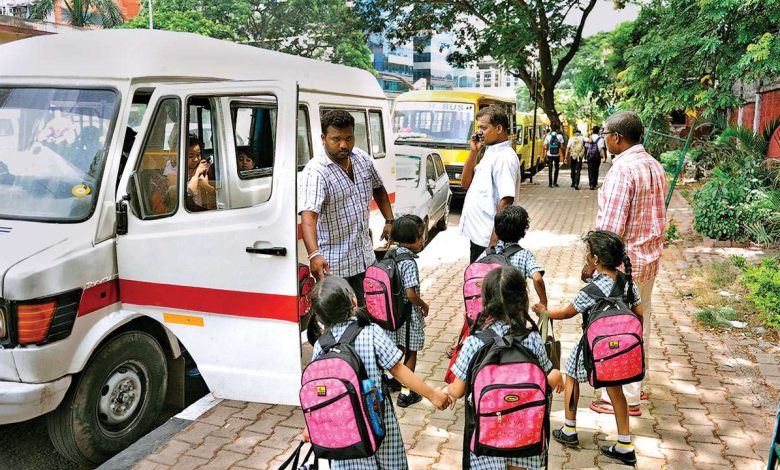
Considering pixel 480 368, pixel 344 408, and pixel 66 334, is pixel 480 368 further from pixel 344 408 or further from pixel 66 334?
pixel 66 334

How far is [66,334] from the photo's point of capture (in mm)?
3420

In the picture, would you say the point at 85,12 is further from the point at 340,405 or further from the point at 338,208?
the point at 340,405

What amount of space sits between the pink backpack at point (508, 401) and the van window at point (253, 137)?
10.6ft

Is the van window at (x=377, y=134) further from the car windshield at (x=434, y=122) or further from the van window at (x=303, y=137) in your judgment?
the car windshield at (x=434, y=122)

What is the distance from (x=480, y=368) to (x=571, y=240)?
847cm

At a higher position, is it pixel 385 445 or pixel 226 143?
pixel 226 143

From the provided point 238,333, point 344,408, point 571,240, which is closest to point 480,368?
point 344,408

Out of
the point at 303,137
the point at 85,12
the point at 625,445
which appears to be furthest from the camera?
the point at 85,12

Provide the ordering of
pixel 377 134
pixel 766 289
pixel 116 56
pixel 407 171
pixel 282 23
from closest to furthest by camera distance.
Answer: pixel 116 56 → pixel 766 289 → pixel 377 134 → pixel 407 171 → pixel 282 23

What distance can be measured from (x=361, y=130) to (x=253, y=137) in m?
1.69

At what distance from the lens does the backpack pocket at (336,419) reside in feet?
7.84

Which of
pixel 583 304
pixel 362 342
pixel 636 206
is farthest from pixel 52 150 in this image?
pixel 636 206

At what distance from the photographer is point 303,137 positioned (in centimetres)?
585

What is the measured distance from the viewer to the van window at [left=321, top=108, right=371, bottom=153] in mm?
6980
